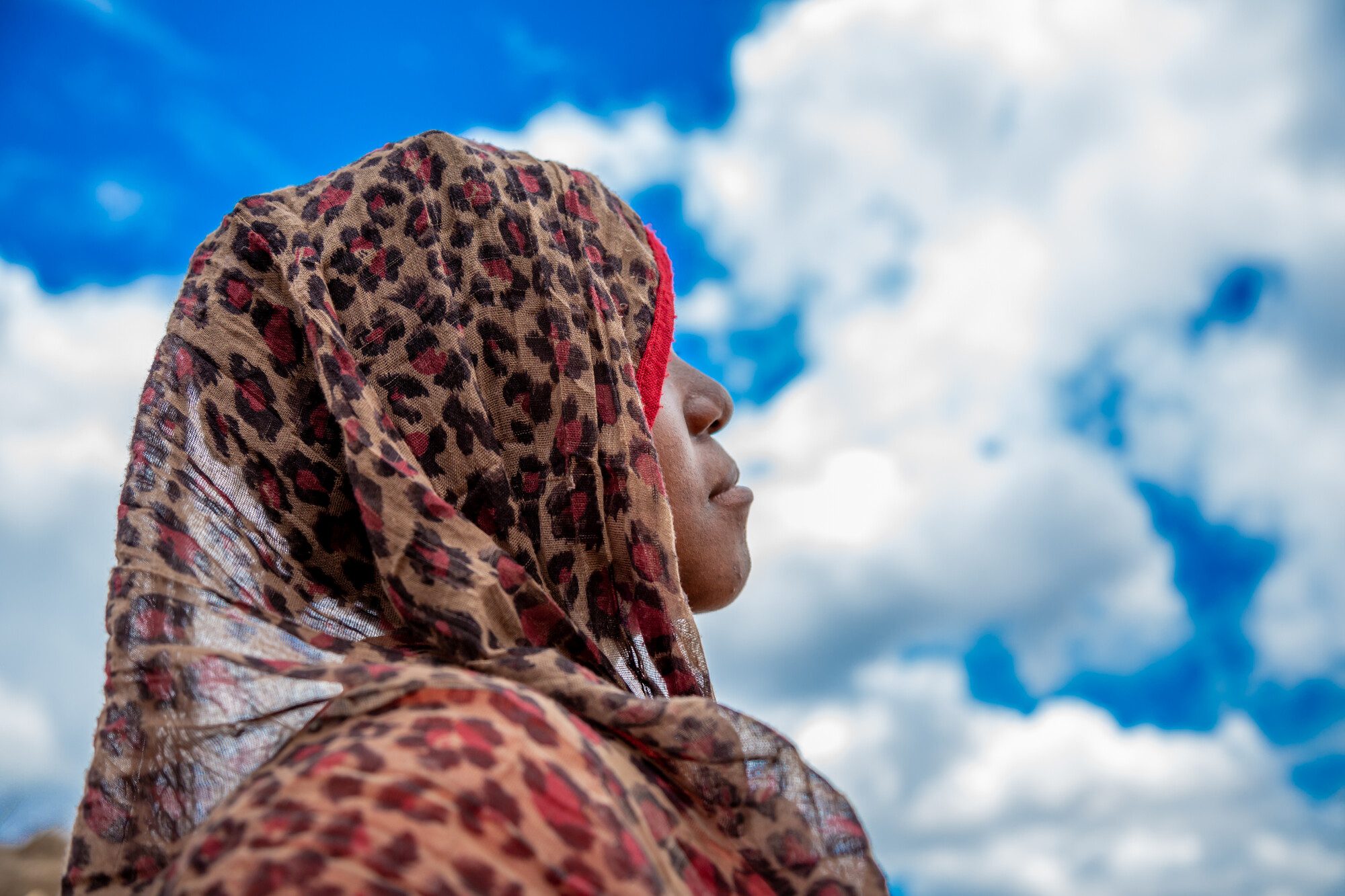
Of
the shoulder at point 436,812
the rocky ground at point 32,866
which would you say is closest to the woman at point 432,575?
the shoulder at point 436,812

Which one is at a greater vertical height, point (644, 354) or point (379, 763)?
point (644, 354)

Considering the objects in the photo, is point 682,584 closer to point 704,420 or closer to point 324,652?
point 704,420

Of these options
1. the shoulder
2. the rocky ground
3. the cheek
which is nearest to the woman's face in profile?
the cheek

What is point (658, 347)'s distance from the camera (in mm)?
2207

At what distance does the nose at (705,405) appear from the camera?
2332mm

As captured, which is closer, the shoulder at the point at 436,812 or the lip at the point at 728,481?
the shoulder at the point at 436,812

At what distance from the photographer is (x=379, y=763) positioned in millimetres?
1101

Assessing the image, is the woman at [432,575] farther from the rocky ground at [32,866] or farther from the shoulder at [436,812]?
the rocky ground at [32,866]

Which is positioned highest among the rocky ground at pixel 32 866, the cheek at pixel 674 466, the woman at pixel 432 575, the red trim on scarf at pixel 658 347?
the red trim on scarf at pixel 658 347

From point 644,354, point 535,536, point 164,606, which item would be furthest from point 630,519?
point 164,606

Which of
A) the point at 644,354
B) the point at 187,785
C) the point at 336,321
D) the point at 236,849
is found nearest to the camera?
the point at 236,849

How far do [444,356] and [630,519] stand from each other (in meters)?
0.44

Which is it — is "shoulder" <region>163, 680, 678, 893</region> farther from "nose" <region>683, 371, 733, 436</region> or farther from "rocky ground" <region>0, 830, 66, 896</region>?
"rocky ground" <region>0, 830, 66, 896</region>

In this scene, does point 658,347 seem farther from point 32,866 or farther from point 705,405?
point 32,866
